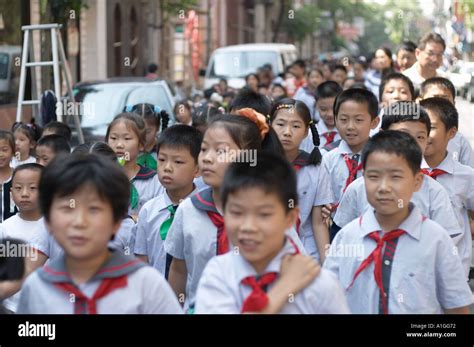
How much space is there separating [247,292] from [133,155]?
12.3 feet

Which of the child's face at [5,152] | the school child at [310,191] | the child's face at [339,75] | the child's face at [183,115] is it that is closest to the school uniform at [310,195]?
the school child at [310,191]

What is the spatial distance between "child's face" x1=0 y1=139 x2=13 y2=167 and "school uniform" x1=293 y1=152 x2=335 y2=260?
8.94 feet

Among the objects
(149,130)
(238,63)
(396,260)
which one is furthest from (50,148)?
(238,63)

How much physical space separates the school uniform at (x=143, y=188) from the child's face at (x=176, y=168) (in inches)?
35.2

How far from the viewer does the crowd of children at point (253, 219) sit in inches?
148

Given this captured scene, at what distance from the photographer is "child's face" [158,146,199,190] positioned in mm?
5965

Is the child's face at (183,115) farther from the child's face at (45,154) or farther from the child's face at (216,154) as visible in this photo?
the child's face at (216,154)

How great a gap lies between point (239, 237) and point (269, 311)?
27 cm

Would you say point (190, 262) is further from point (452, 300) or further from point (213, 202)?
point (452, 300)

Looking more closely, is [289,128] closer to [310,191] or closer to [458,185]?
[310,191]

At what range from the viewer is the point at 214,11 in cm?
4247

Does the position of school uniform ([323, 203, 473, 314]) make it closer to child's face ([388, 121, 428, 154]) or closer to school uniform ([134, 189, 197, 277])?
school uniform ([134, 189, 197, 277])

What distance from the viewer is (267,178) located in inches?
150
